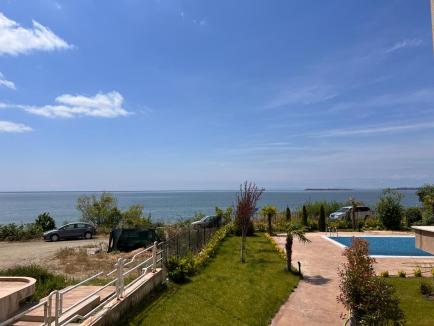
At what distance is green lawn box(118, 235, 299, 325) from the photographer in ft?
31.5

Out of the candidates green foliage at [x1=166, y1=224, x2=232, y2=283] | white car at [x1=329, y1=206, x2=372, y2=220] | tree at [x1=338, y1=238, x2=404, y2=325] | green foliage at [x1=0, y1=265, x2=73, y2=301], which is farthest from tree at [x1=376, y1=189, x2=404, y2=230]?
green foliage at [x1=0, y1=265, x2=73, y2=301]

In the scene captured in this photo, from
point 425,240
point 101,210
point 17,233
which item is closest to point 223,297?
point 425,240

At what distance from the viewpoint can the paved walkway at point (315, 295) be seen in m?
10.5

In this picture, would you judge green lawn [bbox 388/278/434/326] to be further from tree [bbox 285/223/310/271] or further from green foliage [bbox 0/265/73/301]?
green foliage [bbox 0/265/73/301]

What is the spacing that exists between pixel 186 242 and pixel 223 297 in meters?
5.99

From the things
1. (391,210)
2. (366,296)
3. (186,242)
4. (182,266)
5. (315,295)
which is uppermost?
(391,210)

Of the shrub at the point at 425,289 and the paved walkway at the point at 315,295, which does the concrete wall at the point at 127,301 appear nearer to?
the paved walkway at the point at 315,295

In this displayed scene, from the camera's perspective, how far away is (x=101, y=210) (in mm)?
36469

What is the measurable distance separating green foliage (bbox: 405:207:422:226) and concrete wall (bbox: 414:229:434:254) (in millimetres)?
26154

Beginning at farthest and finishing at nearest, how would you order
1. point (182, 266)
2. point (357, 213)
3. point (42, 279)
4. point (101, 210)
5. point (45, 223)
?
point (357, 213) → point (101, 210) → point (45, 223) → point (182, 266) → point (42, 279)

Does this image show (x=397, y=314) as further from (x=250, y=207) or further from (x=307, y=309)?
(x=250, y=207)

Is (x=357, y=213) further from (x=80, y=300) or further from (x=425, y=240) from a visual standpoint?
(x=80, y=300)

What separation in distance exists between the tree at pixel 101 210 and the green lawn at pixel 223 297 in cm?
2057

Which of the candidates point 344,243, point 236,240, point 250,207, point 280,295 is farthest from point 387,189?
point 280,295
